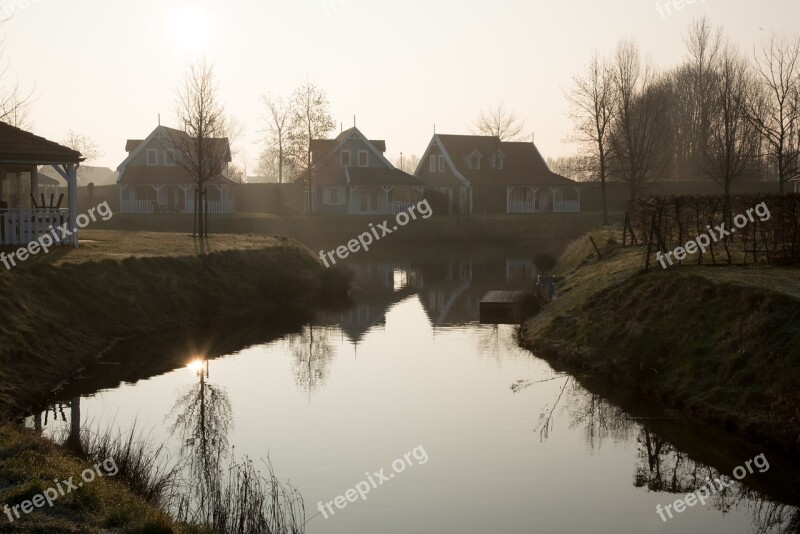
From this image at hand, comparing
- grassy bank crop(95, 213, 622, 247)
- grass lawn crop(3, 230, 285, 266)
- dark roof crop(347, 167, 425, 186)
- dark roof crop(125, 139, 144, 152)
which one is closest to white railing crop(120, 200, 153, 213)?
grassy bank crop(95, 213, 622, 247)

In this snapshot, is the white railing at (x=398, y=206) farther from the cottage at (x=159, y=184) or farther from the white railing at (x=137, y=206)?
the white railing at (x=137, y=206)

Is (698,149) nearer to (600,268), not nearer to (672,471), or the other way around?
(600,268)

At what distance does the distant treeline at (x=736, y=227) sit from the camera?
23.5 m

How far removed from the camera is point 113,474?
42.2 feet

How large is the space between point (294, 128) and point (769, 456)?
6995 cm

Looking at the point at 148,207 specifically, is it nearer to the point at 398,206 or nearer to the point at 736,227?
the point at 398,206

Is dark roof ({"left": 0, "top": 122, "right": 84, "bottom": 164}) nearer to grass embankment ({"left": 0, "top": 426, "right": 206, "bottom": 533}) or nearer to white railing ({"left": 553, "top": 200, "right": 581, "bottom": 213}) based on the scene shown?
grass embankment ({"left": 0, "top": 426, "right": 206, "bottom": 533})

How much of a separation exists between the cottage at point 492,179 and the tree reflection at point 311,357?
167 feet

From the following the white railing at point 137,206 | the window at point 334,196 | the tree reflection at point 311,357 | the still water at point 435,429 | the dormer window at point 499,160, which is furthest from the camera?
the dormer window at point 499,160

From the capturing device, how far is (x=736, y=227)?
2592cm

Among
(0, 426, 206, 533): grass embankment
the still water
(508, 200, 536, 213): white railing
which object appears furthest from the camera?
(508, 200, 536, 213): white railing

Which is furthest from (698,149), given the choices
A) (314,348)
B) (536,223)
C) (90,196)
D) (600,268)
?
(314,348)

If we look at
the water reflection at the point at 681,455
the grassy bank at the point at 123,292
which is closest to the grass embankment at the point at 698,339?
the water reflection at the point at 681,455

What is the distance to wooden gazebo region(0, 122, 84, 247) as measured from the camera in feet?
101
